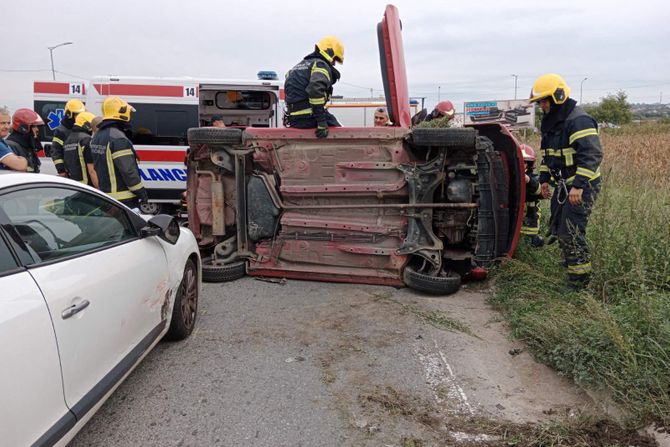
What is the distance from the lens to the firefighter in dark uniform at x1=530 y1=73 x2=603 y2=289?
14.8 ft

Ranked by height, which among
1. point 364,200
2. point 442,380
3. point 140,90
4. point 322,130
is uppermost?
point 140,90

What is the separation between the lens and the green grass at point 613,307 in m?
2.99

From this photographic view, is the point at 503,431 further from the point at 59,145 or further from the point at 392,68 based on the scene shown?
the point at 59,145

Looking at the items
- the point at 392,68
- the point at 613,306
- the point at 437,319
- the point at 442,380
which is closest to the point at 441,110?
the point at 392,68

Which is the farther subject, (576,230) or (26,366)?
(576,230)

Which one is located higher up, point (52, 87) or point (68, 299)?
point (52, 87)

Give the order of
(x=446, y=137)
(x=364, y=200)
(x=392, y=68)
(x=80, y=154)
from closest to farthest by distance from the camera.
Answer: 1. (x=446, y=137)
2. (x=364, y=200)
3. (x=392, y=68)
4. (x=80, y=154)

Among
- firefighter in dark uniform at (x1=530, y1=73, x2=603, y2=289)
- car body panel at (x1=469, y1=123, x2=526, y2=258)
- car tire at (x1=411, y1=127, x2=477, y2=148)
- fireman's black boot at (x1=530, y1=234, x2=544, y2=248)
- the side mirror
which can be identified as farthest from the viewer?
fireman's black boot at (x1=530, y1=234, x2=544, y2=248)

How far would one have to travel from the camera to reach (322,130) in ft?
16.9

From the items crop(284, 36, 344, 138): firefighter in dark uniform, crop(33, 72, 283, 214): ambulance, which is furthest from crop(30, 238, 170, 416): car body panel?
crop(33, 72, 283, 214): ambulance

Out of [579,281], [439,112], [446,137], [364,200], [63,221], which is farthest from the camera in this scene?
[439,112]

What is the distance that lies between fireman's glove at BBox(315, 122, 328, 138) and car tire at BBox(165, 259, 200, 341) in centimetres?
185

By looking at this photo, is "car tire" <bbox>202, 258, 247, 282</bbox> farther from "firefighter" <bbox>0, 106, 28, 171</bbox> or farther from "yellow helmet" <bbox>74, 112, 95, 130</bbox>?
"yellow helmet" <bbox>74, 112, 95, 130</bbox>

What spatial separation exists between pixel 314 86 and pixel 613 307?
3.38 meters
